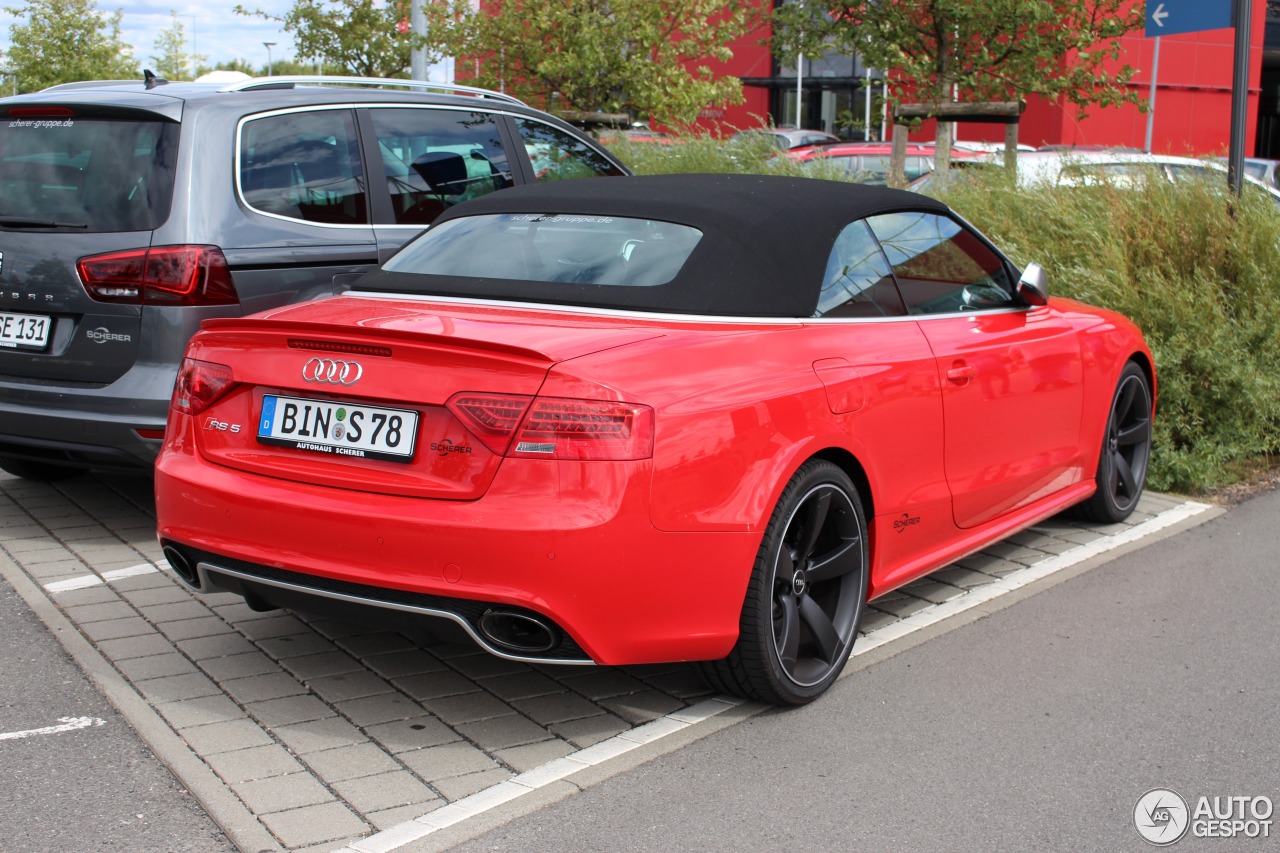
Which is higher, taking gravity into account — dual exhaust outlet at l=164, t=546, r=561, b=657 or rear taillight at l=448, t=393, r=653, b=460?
rear taillight at l=448, t=393, r=653, b=460

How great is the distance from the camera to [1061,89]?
13867 millimetres

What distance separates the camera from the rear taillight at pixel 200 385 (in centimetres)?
398

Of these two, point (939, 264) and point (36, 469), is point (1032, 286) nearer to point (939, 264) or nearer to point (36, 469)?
point (939, 264)

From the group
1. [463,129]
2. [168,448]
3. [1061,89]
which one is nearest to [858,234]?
[168,448]

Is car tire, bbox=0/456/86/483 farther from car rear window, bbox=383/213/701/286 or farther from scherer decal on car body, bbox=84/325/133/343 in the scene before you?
car rear window, bbox=383/213/701/286

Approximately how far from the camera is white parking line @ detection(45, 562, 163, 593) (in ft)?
16.8

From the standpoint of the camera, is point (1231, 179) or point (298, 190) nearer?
point (298, 190)

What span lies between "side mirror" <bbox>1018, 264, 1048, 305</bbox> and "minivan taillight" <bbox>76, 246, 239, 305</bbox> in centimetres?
313

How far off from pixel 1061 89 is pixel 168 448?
1172cm

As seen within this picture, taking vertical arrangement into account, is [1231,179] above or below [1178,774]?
above

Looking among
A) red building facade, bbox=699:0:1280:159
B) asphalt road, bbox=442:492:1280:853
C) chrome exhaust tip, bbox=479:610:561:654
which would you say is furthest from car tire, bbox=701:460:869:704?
red building facade, bbox=699:0:1280:159

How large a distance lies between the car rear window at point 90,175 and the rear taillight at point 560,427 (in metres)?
2.59

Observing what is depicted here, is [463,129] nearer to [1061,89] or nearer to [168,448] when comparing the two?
[168,448]

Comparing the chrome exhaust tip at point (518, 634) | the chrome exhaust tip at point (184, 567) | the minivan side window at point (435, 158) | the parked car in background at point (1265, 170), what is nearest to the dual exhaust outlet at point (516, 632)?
the chrome exhaust tip at point (518, 634)
